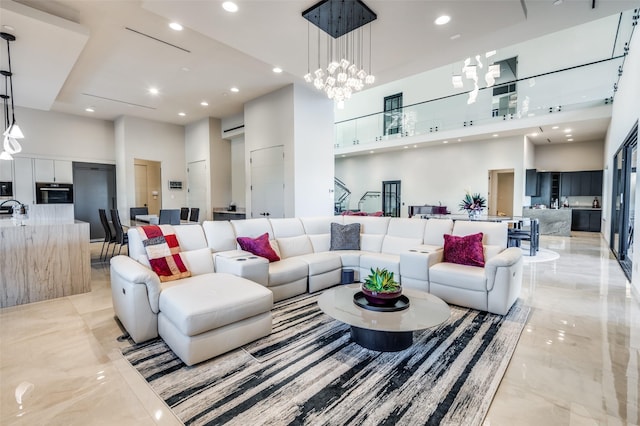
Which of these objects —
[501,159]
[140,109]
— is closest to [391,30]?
[140,109]

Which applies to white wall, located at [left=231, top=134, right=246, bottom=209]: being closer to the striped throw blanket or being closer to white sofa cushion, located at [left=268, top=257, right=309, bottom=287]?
white sofa cushion, located at [left=268, top=257, right=309, bottom=287]

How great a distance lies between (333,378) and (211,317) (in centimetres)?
101

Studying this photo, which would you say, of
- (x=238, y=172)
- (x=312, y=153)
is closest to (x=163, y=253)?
(x=312, y=153)

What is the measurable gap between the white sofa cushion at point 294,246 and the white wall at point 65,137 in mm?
6909

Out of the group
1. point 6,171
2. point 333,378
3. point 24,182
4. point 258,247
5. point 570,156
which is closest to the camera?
point 333,378

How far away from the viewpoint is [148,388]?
77.8 inches

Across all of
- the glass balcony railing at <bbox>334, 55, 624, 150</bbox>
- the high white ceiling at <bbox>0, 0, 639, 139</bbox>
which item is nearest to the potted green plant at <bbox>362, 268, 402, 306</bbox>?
the high white ceiling at <bbox>0, 0, 639, 139</bbox>

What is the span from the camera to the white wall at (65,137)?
701 centimetres

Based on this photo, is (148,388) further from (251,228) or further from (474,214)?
(474,214)

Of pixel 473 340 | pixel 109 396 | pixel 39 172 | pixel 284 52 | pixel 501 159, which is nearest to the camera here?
pixel 109 396

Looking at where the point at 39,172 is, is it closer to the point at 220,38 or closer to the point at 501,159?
the point at 220,38

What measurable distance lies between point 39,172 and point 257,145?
17.9 feet

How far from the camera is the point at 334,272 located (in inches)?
166

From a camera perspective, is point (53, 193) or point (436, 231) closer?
point (436, 231)
